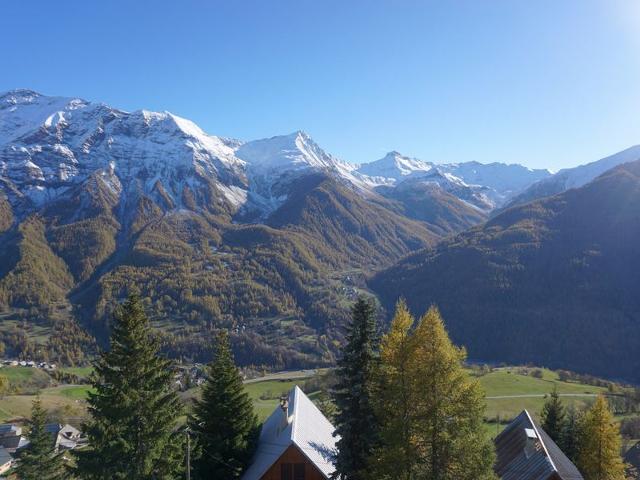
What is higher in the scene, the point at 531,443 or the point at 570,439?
the point at 531,443

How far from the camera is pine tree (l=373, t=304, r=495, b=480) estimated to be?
23953 millimetres

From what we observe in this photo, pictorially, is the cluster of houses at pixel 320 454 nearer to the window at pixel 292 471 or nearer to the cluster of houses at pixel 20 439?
the window at pixel 292 471

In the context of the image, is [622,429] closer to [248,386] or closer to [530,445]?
[530,445]

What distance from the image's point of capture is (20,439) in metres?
102

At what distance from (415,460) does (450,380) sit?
4287 mm

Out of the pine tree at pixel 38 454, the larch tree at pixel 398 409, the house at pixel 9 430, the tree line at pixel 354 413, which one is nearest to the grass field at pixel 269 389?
the house at pixel 9 430

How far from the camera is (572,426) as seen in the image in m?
46.1

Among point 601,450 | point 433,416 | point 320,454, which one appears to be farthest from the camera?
point 601,450

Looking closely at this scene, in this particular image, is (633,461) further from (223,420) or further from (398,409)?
(223,420)

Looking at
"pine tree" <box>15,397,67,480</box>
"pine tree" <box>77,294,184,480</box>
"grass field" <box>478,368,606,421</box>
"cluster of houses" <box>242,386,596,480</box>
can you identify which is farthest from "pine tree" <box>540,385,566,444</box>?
"pine tree" <box>15,397,67,480</box>

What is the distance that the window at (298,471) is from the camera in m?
37.0

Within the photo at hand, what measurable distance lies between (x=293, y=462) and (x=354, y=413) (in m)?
9.14

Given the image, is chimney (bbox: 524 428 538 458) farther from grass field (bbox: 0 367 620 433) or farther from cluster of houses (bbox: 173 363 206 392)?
cluster of houses (bbox: 173 363 206 392)

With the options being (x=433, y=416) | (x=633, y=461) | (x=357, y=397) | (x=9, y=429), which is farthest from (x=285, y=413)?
(x=9, y=429)
